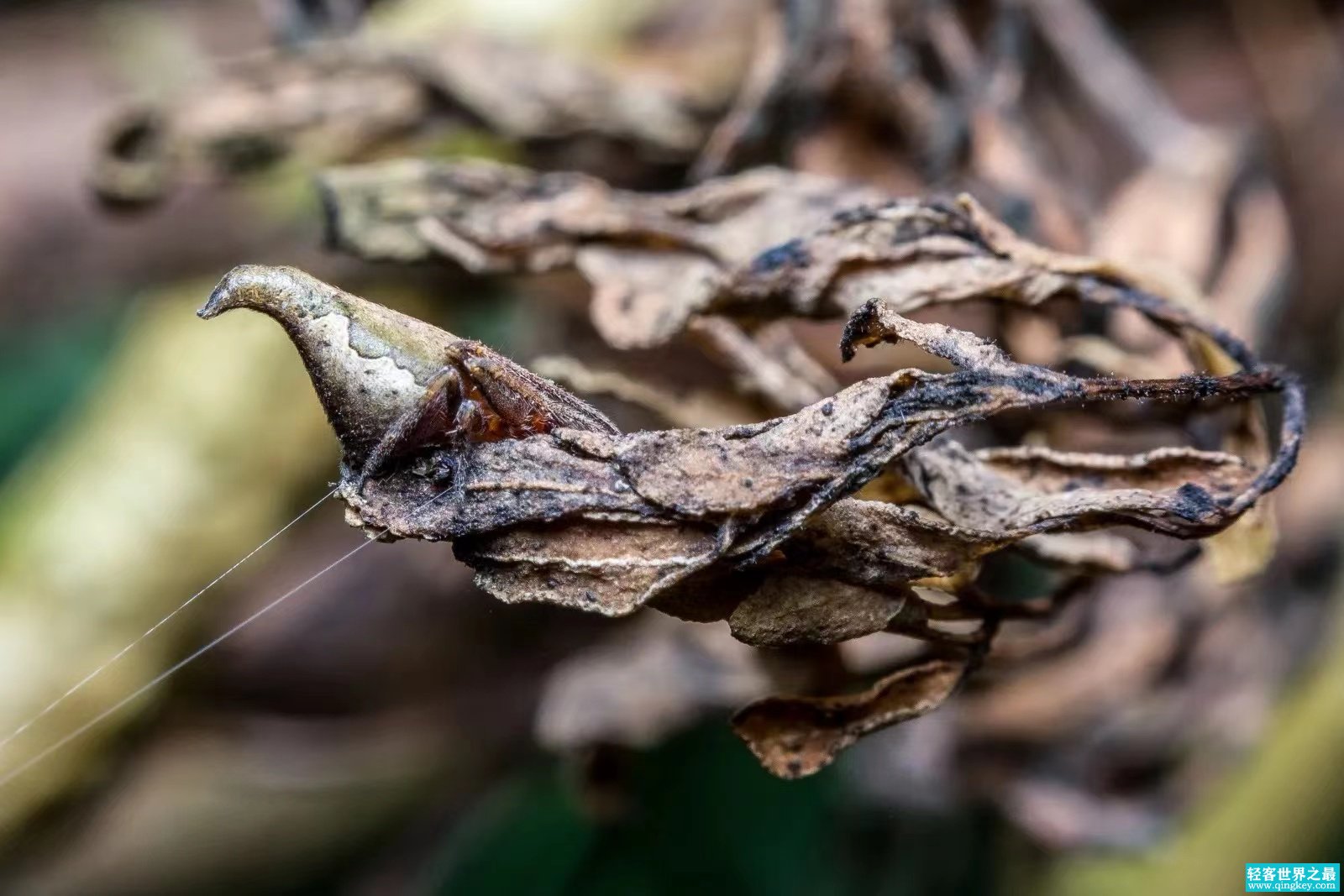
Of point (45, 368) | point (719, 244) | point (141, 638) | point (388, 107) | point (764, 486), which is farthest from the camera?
point (45, 368)

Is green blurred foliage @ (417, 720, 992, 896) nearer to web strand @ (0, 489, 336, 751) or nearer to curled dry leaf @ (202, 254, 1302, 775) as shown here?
web strand @ (0, 489, 336, 751)

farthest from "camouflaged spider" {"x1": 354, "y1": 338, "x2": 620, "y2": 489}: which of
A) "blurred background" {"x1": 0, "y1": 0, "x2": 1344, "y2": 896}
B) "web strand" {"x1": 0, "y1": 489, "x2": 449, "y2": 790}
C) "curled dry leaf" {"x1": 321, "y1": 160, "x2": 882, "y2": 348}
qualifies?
"web strand" {"x1": 0, "y1": 489, "x2": 449, "y2": 790}

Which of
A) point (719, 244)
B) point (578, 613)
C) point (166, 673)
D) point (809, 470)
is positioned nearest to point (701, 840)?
point (578, 613)

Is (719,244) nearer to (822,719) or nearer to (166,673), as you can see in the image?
(822,719)

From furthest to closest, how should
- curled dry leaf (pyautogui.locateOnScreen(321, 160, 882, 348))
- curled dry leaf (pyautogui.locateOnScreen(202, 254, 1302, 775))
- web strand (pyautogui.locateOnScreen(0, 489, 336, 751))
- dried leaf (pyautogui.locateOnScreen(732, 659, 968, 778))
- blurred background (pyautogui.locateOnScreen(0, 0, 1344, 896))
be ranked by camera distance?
1. web strand (pyautogui.locateOnScreen(0, 489, 336, 751))
2. blurred background (pyautogui.locateOnScreen(0, 0, 1344, 896))
3. curled dry leaf (pyautogui.locateOnScreen(321, 160, 882, 348))
4. dried leaf (pyautogui.locateOnScreen(732, 659, 968, 778))
5. curled dry leaf (pyautogui.locateOnScreen(202, 254, 1302, 775))

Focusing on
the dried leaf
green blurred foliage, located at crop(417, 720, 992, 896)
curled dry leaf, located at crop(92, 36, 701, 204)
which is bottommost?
green blurred foliage, located at crop(417, 720, 992, 896)

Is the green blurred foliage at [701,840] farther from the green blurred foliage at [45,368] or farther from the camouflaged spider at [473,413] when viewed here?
the green blurred foliage at [45,368]
